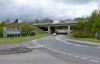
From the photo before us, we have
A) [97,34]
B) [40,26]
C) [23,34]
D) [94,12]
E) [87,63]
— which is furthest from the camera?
[40,26]

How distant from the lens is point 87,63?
17359mm

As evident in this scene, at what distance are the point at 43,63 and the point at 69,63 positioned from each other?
5.67 feet

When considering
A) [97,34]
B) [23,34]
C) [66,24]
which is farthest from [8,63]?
[66,24]

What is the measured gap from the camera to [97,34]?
70.7 meters

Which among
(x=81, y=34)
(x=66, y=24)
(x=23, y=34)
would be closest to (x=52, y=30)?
(x=66, y=24)

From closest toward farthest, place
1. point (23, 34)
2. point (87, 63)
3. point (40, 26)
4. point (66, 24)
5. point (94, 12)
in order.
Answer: point (87, 63) < point (94, 12) < point (23, 34) < point (66, 24) < point (40, 26)

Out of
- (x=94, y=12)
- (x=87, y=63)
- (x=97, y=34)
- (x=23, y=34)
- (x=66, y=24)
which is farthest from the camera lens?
(x=66, y=24)

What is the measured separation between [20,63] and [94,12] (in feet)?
215

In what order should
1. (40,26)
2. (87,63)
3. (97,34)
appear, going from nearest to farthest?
(87,63), (97,34), (40,26)

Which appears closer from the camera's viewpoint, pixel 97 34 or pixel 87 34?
pixel 97 34

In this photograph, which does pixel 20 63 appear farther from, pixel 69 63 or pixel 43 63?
pixel 69 63

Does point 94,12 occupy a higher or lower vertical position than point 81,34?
higher

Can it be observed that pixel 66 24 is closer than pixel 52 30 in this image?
Yes

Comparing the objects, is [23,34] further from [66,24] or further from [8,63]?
[8,63]
